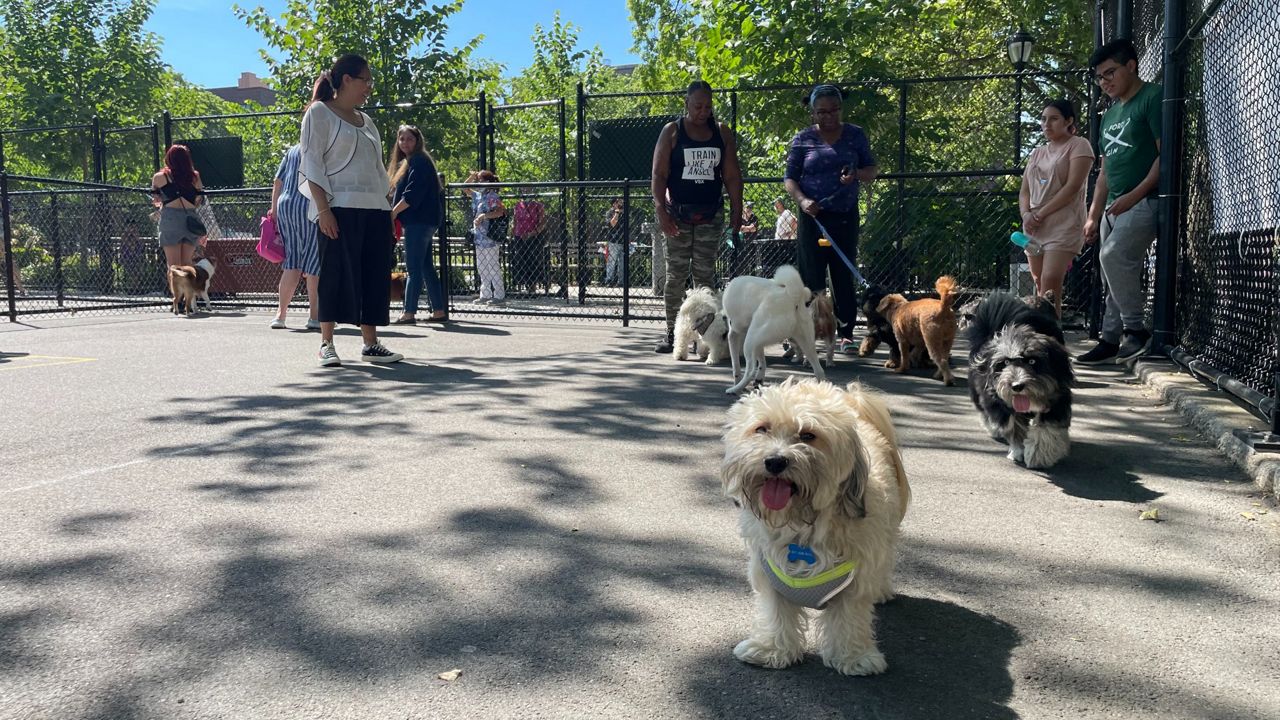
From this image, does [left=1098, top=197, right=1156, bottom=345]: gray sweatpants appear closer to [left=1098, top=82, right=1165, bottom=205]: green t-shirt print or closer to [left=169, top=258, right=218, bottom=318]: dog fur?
[left=1098, top=82, right=1165, bottom=205]: green t-shirt print

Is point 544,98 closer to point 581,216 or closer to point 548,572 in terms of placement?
point 581,216

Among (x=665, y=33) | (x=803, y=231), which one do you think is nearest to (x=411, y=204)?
(x=803, y=231)

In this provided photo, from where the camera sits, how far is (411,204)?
1085 cm

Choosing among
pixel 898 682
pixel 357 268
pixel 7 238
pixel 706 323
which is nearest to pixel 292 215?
pixel 357 268

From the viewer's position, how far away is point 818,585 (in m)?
2.46

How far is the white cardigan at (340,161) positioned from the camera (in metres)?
7.11

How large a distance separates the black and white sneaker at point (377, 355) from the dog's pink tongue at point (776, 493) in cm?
605

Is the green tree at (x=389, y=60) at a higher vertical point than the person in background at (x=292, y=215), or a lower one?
higher

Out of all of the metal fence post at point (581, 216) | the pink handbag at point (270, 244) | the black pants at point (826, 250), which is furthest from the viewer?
the metal fence post at point (581, 216)

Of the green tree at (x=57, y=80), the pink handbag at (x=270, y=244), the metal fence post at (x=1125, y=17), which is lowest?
the pink handbag at (x=270, y=244)

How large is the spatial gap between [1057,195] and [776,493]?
6.09 metres

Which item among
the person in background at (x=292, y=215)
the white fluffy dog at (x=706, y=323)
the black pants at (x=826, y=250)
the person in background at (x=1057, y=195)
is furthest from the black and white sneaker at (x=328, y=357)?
the person in background at (x=1057, y=195)

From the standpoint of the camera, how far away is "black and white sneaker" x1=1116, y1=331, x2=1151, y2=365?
7469 mm

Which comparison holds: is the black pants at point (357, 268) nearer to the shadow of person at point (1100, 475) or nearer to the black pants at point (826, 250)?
the black pants at point (826, 250)
